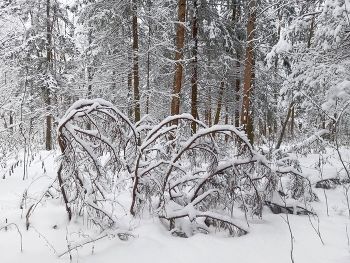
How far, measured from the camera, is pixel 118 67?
1138cm

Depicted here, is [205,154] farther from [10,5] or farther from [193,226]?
[10,5]

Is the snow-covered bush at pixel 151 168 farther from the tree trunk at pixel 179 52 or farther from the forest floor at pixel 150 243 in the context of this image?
the tree trunk at pixel 179 52

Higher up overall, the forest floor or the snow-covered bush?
the snow-covered bush

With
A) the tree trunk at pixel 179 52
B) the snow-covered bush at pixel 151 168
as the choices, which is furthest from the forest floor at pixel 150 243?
the tree trunk at pixel 179 52

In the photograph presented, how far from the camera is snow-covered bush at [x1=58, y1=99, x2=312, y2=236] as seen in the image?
3.04 metres

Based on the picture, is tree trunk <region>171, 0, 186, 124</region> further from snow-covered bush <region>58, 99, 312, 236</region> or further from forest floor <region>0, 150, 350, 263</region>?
forest floor <region>0, 150, 350, 263</region>

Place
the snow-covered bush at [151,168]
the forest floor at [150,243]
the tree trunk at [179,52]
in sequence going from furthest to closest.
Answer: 1. the tree trunk at [179,52]
2. the snow-covered bush at [151,168]
3. the forest floor at [150,243]

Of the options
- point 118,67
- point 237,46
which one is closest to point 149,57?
point 118,67

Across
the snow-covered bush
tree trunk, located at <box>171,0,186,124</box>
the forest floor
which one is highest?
tree trunk, located at <box>171,0,186,124</box>

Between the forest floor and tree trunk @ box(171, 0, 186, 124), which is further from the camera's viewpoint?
tree trunk @ box(171, 0, 186, 124)

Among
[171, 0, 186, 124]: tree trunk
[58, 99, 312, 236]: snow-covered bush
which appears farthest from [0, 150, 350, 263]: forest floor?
[171, 0, 186, 124]: tree trunk

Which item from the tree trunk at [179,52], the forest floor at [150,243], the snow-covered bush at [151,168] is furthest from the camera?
the tree trunk at [179,52]

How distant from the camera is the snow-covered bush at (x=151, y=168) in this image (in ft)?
9.98

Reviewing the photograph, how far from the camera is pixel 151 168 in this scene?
11.0 ft
